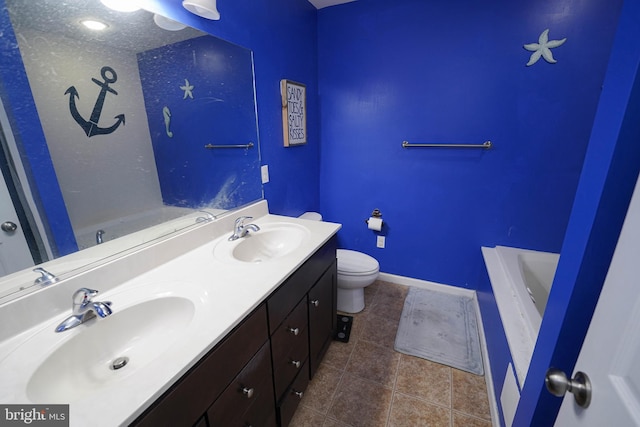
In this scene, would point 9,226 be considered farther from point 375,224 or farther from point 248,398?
point 375,224

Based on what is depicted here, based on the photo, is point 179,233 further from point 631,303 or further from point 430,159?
point 430,159

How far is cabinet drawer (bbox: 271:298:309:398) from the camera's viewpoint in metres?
1.06

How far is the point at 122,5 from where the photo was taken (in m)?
0.93

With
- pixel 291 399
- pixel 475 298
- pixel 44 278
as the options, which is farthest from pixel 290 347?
pixel 475 298

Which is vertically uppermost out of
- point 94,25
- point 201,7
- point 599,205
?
point 201,7

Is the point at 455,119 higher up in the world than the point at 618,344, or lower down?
higher up

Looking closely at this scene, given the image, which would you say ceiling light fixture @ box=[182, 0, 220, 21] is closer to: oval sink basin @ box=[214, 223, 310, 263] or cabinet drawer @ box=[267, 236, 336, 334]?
oval sink basin @ box=[214, 223, 310, 263]

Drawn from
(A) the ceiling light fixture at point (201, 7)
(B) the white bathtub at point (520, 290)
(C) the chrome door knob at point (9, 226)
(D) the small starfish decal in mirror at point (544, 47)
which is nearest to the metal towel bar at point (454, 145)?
(D) the small starfish decal in mirror at point (544, 47)

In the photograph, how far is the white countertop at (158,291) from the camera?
Answer: 1.77 ft

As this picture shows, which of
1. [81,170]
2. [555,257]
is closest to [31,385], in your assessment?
[81,170]

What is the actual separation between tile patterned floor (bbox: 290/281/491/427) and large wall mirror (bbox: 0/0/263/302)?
114 centimetres

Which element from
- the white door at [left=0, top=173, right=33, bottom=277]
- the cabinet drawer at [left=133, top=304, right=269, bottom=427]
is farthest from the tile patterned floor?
the white door at [left=0, top=173, right=33, bottom=277]

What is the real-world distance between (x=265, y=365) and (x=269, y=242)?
26.0 inches

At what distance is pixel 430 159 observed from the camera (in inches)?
81.0
